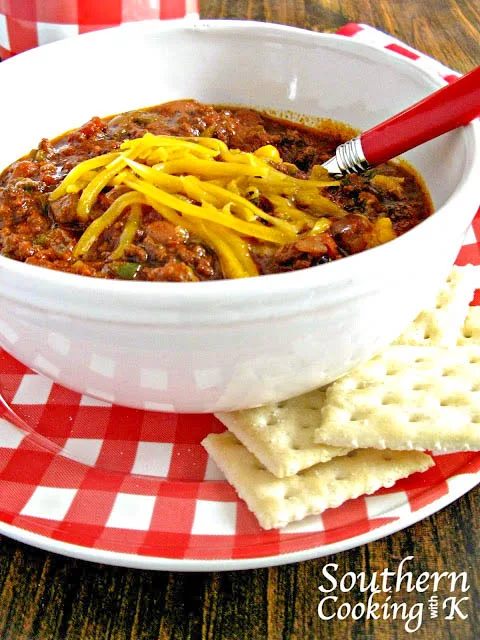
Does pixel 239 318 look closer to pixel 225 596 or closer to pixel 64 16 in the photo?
pixel 225 596

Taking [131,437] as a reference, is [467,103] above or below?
above

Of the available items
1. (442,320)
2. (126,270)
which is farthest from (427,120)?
(126,270)

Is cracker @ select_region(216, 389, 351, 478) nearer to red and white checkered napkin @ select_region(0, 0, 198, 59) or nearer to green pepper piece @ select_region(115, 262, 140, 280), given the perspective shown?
green pepper piece @ select_region(115, 262, 140, 280)

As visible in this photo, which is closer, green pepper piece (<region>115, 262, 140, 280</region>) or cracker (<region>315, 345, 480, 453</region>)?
cracker (<region>315, 345, 480, 453</region>)

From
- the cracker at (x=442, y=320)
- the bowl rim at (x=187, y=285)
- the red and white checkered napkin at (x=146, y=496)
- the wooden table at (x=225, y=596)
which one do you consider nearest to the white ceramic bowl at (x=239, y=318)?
the bowl rim at (x=187, y=285)

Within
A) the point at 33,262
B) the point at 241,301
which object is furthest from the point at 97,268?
the point at 241,301

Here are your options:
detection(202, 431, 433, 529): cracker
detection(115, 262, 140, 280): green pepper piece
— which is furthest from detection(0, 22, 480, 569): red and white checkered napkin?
detection(115, 262, 140, 280): green pepper piece

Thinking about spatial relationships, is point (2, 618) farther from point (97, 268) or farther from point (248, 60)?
point (248, 60)

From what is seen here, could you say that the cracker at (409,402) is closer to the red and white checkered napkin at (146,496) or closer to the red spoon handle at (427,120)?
the red and white checkered napkin at (146,496)
